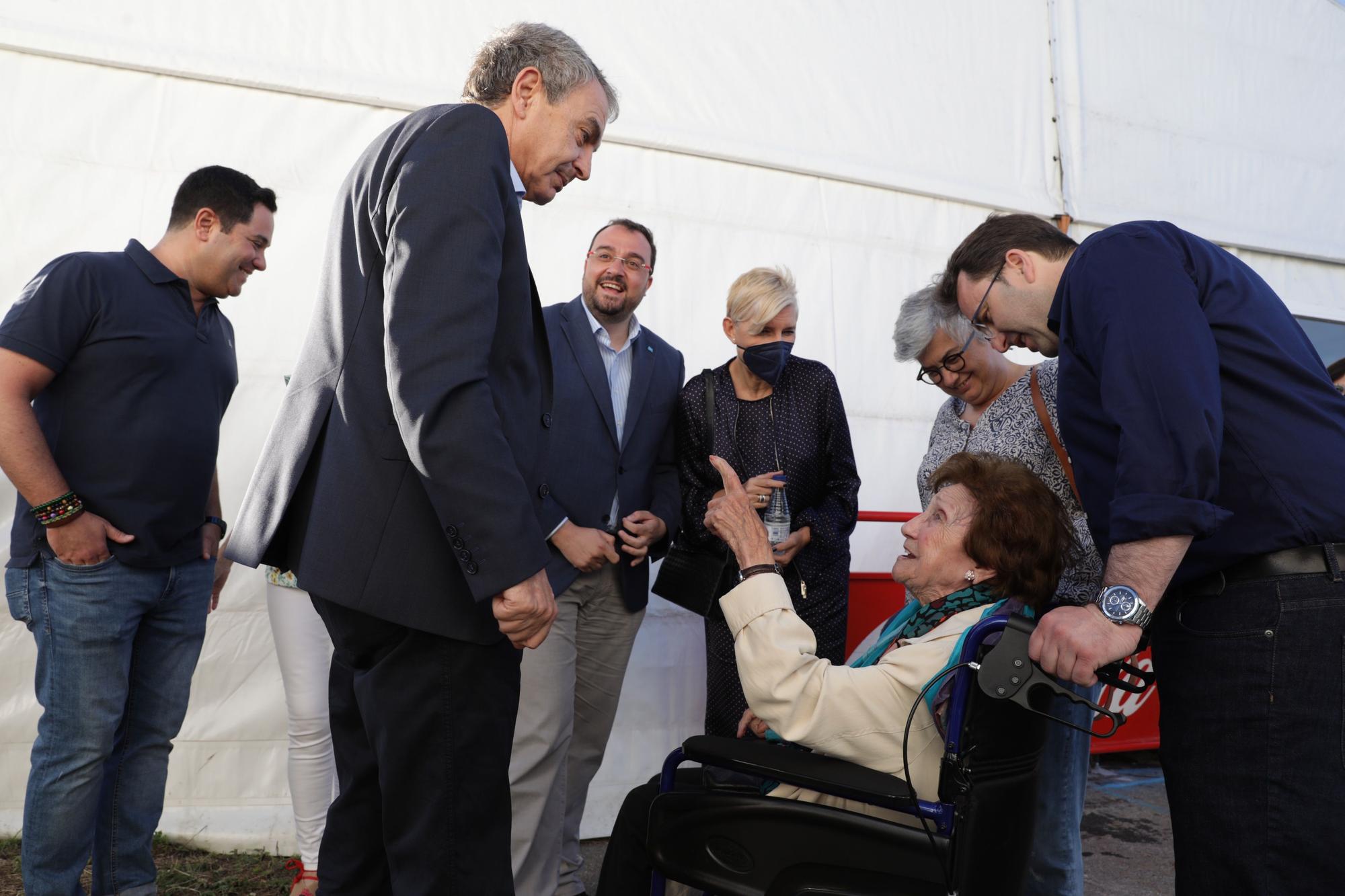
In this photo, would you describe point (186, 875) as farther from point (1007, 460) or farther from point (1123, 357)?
point (1123, 357)

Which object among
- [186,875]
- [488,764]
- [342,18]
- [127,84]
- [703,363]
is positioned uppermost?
[342,18]

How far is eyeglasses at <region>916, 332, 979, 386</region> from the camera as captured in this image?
8.27ft

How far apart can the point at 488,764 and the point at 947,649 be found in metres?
0.75

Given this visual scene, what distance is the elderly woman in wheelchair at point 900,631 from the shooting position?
156 centimetres

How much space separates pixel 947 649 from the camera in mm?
1568

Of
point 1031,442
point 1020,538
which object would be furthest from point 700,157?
point 1020,538

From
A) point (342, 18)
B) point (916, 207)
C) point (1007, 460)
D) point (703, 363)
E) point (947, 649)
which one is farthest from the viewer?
point (916, 207)

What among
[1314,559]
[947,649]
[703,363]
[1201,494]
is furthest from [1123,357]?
[703,363]

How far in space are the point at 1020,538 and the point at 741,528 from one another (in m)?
0.52

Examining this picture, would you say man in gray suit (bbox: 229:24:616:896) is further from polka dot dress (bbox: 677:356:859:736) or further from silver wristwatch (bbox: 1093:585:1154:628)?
polka dot dress (bbox: 677:356:859:736)

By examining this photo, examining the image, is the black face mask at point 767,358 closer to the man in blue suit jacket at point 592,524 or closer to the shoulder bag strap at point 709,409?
the shoulder bag strap at point 709,409

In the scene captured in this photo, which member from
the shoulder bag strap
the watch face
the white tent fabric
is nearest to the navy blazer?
the shoulder bag strap

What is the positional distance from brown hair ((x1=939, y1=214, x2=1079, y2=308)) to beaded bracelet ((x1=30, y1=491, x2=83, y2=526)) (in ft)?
6.46

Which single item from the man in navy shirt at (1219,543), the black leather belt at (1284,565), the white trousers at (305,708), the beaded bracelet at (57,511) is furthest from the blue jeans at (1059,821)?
the beaded bracelet at (57,511)
